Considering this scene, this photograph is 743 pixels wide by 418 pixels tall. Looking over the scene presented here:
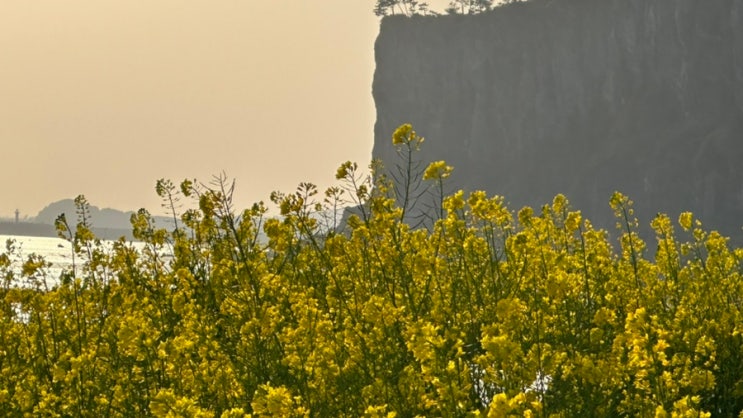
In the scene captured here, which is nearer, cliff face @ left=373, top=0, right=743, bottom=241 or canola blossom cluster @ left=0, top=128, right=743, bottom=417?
canola blossom cluster @ left=0, top=128, right=743, bottom=417

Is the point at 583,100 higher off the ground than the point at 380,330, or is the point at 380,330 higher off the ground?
the point at 583,100

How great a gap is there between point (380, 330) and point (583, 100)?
9132 cm

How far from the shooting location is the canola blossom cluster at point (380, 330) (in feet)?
12.6

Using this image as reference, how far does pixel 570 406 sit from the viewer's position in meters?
4.70

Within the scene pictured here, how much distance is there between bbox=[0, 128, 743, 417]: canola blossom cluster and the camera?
3.85 metres

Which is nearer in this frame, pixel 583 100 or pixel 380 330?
pixel 380 330

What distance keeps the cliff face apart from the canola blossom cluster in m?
69.0

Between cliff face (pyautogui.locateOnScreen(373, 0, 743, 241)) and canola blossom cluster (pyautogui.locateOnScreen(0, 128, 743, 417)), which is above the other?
cliff face (pyautogui.locateOnScreen(373, 0, 743, 241))

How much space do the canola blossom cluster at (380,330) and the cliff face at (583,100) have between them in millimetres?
68978

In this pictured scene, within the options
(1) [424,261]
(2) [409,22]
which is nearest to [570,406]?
(1) [424,261]

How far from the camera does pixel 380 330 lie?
5129mm

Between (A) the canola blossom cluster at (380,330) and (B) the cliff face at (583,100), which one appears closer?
(A) the canola blossom cluster at (380,330)

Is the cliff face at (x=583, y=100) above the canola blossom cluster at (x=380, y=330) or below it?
above

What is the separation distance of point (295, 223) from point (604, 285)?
2.52 m
